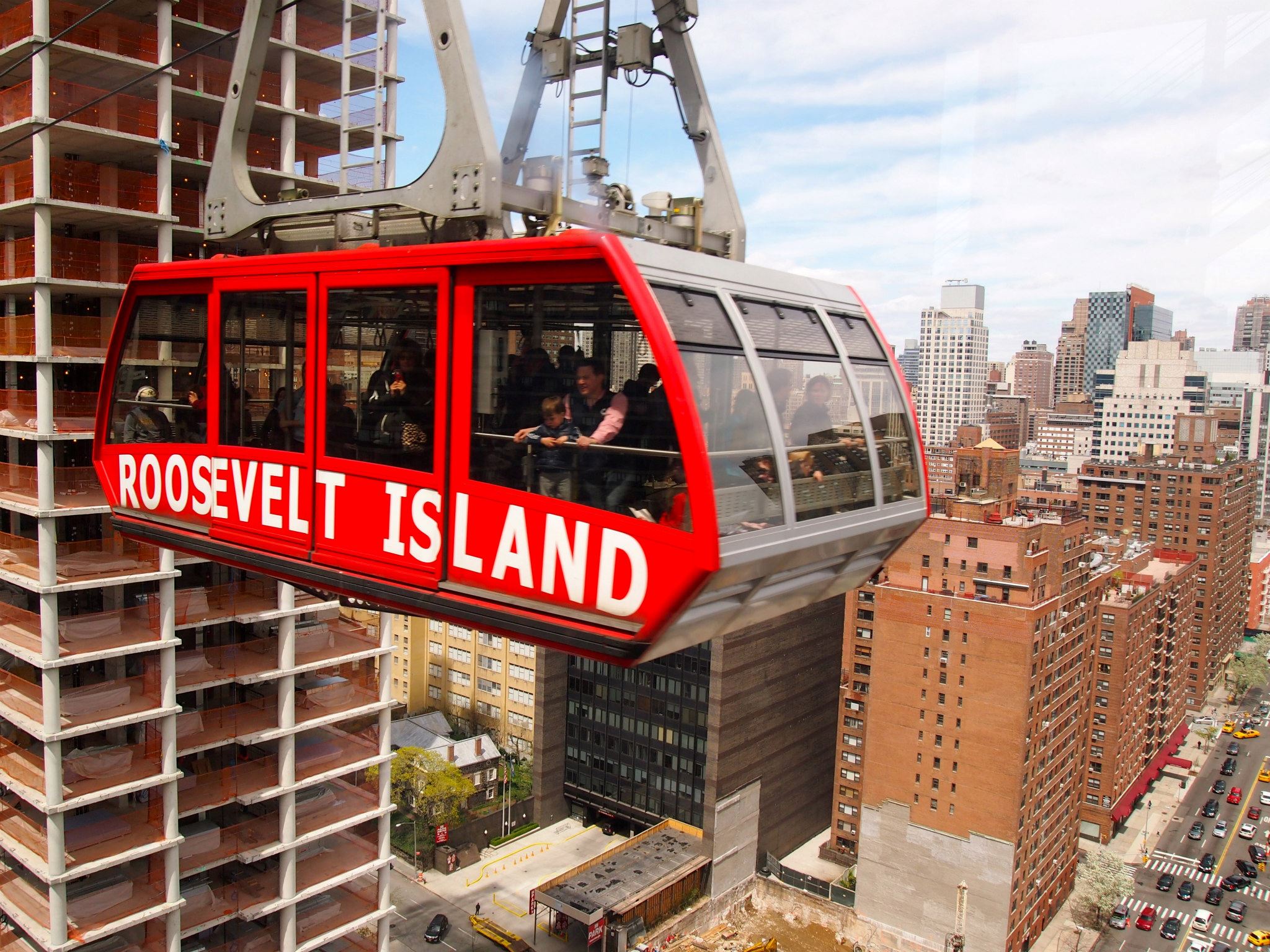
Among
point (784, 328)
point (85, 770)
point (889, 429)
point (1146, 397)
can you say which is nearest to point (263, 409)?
point (784, 328)

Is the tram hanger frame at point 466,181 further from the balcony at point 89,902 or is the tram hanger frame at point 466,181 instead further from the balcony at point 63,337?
the balcony at point 89,902

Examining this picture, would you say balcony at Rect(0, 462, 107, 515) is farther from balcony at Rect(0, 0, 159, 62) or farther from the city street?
the city street

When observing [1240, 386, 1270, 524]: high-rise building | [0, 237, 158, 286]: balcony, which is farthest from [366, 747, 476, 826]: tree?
[1240, 386, 1270, 524]: high-rise building

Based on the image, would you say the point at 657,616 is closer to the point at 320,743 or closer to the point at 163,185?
the point at 163,185

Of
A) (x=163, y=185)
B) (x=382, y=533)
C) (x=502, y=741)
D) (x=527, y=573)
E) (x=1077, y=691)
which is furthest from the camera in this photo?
(x=502, y=741)

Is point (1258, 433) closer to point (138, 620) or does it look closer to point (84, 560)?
point (138, 620)

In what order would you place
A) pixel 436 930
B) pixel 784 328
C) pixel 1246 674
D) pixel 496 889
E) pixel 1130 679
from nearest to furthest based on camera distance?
pixel 784 328 → pixel 436 930 → pixel 496 889 → pixel 1130 679 → pixel 1246 674

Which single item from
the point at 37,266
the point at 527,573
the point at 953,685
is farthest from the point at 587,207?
the point at 953,685
